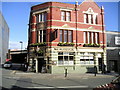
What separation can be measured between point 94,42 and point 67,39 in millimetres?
5173

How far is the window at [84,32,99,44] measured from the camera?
27.4 m

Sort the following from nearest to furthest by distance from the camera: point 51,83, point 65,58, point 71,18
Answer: point 51,83, point 65,58, point 71,18

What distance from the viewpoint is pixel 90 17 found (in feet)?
92.0

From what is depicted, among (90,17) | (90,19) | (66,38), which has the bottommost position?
(66,38)

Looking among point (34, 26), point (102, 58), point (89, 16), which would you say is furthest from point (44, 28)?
point (102, 58)

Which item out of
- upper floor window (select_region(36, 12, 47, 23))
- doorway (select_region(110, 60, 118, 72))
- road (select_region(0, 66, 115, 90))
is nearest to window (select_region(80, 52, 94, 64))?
doorway (select_region(110, 60, 118, 72))

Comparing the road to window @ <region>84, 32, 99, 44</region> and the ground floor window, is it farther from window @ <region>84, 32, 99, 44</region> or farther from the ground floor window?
window @ <region>84, 32, 99, 44</region>

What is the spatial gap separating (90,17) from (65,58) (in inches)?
345

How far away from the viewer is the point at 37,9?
26.6 m

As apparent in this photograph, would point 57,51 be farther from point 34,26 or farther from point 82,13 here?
point 82,13

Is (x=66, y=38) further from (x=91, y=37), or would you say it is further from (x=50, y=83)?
(x=50, y=83)

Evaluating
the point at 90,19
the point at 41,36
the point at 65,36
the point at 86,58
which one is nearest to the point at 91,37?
the point at 90,19

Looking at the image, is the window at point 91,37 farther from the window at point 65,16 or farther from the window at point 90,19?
the window at point 65,16

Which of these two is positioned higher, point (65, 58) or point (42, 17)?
point (42, 17)
